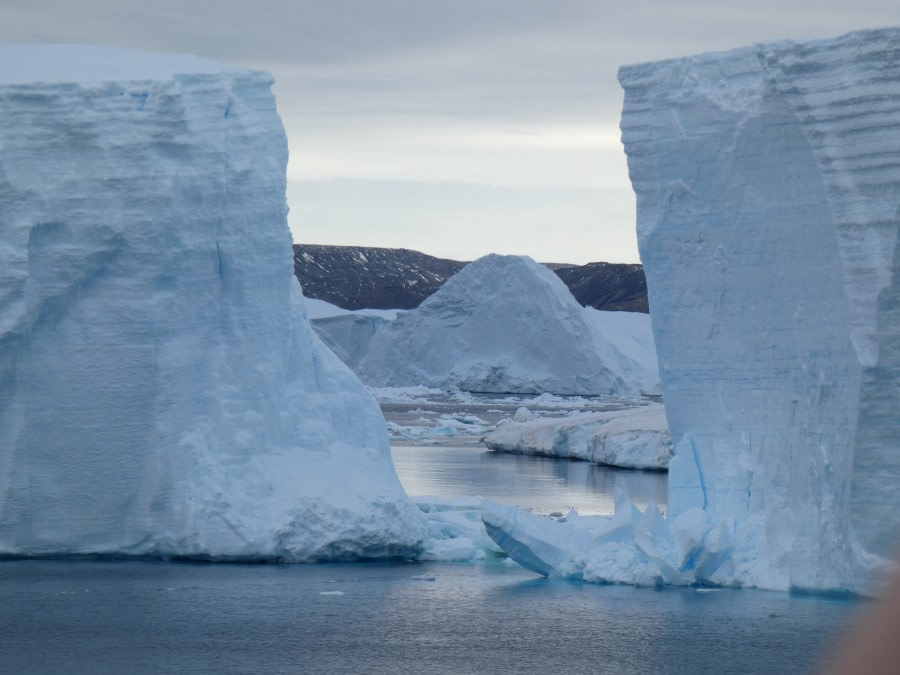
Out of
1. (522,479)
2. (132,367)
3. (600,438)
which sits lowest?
(522,479)

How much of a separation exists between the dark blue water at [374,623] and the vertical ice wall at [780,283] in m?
0.75

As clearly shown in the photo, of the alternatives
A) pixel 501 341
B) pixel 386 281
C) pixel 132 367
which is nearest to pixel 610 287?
pixel 386 281

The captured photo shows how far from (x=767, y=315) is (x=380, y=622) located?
3503 millimetres

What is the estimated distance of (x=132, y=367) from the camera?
10.5 metres

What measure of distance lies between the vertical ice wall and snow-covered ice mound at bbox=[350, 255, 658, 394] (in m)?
24.1

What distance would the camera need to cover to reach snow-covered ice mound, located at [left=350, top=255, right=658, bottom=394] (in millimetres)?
34969

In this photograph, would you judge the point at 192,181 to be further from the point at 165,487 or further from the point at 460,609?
the point at 460,609

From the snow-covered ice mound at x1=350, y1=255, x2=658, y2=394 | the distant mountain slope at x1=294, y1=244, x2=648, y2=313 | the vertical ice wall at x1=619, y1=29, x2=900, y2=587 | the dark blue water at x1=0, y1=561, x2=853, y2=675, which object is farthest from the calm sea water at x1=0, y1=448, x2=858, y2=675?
the distant mountain slope at x1=294, y1=244, x2=648, y2=313

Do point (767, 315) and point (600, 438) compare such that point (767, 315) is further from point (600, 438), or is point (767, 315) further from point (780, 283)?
point (600, 438)

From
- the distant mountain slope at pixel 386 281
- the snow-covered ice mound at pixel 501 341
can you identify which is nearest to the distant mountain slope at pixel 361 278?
the distant mountain slope at pixel 386 281

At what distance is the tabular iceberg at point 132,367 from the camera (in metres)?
10.3

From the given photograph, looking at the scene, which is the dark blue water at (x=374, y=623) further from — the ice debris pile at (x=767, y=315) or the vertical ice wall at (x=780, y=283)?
the vertical ice wall at (x=780, y=283)

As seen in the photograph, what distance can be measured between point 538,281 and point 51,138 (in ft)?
81.4

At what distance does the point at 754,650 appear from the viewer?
7922mm
